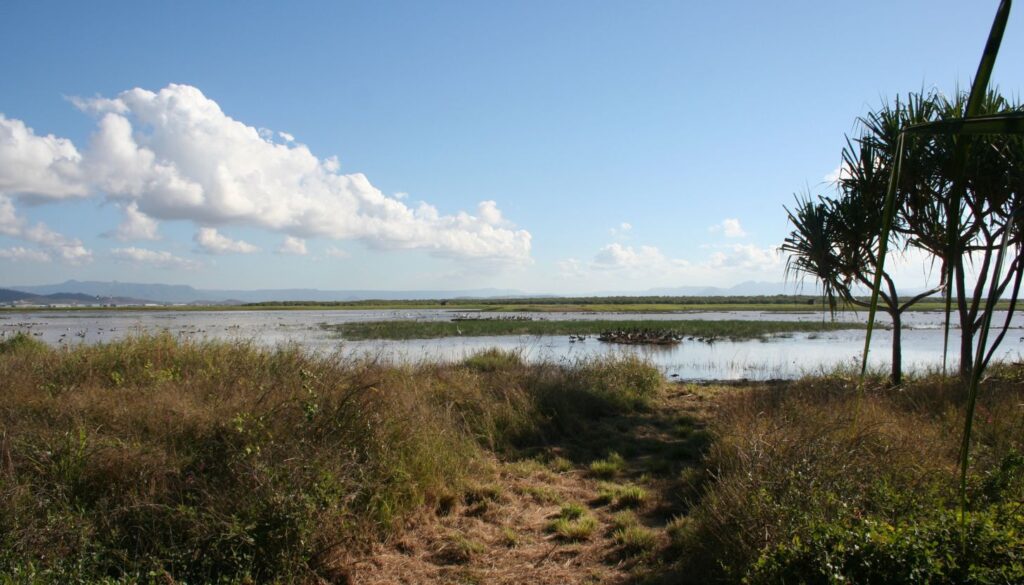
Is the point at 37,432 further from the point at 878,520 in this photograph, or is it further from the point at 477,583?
the point at 878,520

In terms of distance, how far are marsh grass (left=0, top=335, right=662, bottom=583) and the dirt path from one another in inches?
10.0

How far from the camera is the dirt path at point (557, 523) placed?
5.05 metres

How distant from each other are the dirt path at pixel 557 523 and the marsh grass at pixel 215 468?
25 cm

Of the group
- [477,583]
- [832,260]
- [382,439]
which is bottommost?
[477,583]

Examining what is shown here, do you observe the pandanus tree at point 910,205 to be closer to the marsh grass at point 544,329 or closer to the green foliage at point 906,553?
the green foliage at point 906,553

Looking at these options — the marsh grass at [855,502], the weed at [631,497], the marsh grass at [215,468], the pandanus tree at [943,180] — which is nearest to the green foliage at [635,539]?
the marsh grass at [855,502]

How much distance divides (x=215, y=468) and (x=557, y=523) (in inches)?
118

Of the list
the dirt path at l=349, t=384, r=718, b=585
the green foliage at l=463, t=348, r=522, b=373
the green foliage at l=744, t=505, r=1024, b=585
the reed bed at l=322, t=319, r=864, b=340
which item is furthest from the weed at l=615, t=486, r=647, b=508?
the reed bed at l=322, t=319, r=864, b=340

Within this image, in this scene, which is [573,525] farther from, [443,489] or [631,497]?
[443,489]

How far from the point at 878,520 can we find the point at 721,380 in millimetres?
13906

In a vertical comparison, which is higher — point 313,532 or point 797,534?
point 797,534

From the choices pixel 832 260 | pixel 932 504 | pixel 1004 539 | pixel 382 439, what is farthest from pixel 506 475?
pixel 832 260

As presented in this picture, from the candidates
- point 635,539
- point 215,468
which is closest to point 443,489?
point 635,539

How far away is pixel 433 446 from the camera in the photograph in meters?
6.79
